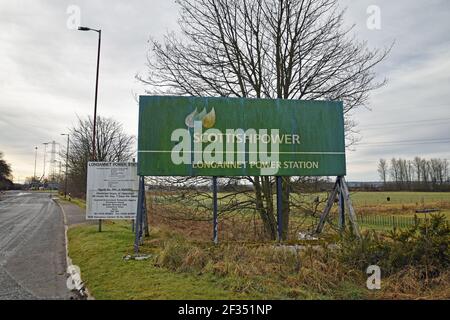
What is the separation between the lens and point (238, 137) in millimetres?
8305

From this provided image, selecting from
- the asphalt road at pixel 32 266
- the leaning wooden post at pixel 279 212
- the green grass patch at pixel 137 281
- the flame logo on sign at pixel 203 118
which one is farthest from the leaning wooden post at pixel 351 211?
the asphalt road at pixel 32 266

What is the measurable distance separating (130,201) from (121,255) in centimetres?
299

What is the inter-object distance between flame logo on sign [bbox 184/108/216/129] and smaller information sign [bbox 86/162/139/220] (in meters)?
3.37

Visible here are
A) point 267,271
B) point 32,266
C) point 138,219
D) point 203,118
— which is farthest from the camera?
point 203,118

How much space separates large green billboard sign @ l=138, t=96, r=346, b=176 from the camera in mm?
8070

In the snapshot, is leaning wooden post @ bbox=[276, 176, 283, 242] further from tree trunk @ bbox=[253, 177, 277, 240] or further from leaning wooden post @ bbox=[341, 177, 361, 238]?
tree trunk @ bbox=[253, 177, 277, 240]

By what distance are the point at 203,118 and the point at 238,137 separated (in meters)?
1.07

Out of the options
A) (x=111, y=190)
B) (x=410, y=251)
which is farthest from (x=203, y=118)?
(x=410, y=251)

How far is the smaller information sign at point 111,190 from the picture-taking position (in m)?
10.5

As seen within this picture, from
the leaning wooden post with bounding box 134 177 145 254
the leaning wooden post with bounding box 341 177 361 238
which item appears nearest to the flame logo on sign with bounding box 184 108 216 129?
the leaning wooden post with bounding box 134 177 145 254

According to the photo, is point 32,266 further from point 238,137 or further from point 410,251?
point 410,251

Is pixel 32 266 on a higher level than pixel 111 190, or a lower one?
lower

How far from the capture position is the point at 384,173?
276ft

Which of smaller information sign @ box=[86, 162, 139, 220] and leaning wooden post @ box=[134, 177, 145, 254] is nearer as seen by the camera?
leaning wooden post @ box=[134, 177, 145, 254]
